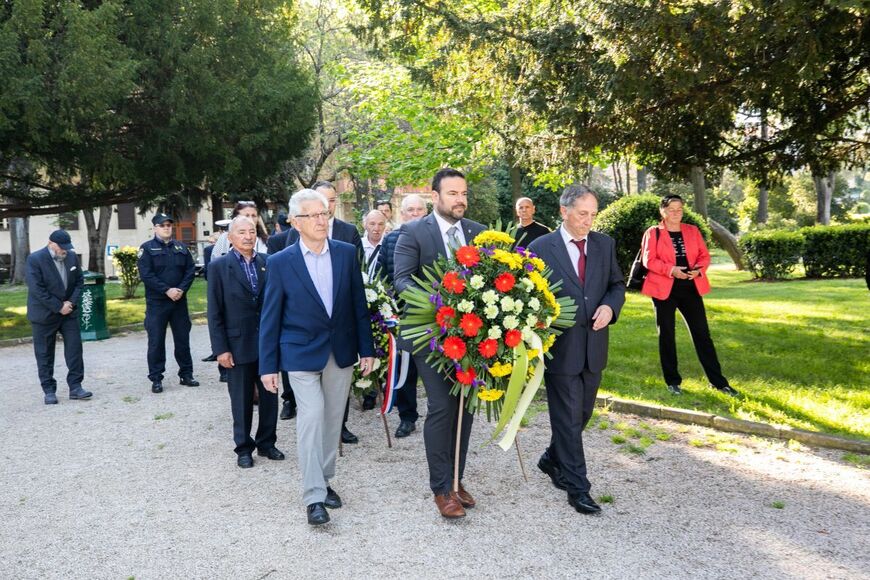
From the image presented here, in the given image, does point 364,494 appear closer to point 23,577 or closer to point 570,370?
point 570,370

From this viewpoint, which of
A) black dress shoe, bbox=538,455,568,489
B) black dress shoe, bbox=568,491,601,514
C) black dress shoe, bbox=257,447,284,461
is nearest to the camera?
black dress shoe, bbox=568,491,601,514

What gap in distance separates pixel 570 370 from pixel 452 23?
623cm

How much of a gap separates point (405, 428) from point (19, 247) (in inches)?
1360

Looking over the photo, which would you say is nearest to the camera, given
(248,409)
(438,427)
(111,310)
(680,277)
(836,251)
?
(438,427)

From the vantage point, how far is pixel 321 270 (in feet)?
16.9

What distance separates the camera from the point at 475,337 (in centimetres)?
485

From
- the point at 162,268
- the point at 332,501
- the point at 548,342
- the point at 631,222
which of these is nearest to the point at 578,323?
the point at 548,342

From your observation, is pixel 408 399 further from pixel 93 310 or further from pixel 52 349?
pixel 93 310

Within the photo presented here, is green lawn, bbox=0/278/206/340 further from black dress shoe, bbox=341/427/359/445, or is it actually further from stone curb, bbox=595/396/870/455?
stone curb, bbox=595/396/870/455

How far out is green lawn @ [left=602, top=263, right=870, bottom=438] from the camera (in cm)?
736

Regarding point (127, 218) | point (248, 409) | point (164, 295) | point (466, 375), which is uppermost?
point (127, 218)

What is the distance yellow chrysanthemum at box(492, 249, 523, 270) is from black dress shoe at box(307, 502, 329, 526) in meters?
2.05

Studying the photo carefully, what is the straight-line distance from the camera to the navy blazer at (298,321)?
4.97 metres

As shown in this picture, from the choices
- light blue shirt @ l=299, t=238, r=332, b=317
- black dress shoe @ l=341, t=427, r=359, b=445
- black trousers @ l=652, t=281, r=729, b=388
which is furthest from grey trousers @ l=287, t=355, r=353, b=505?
black trousers @ l=652, t=281, r=729, b=388
